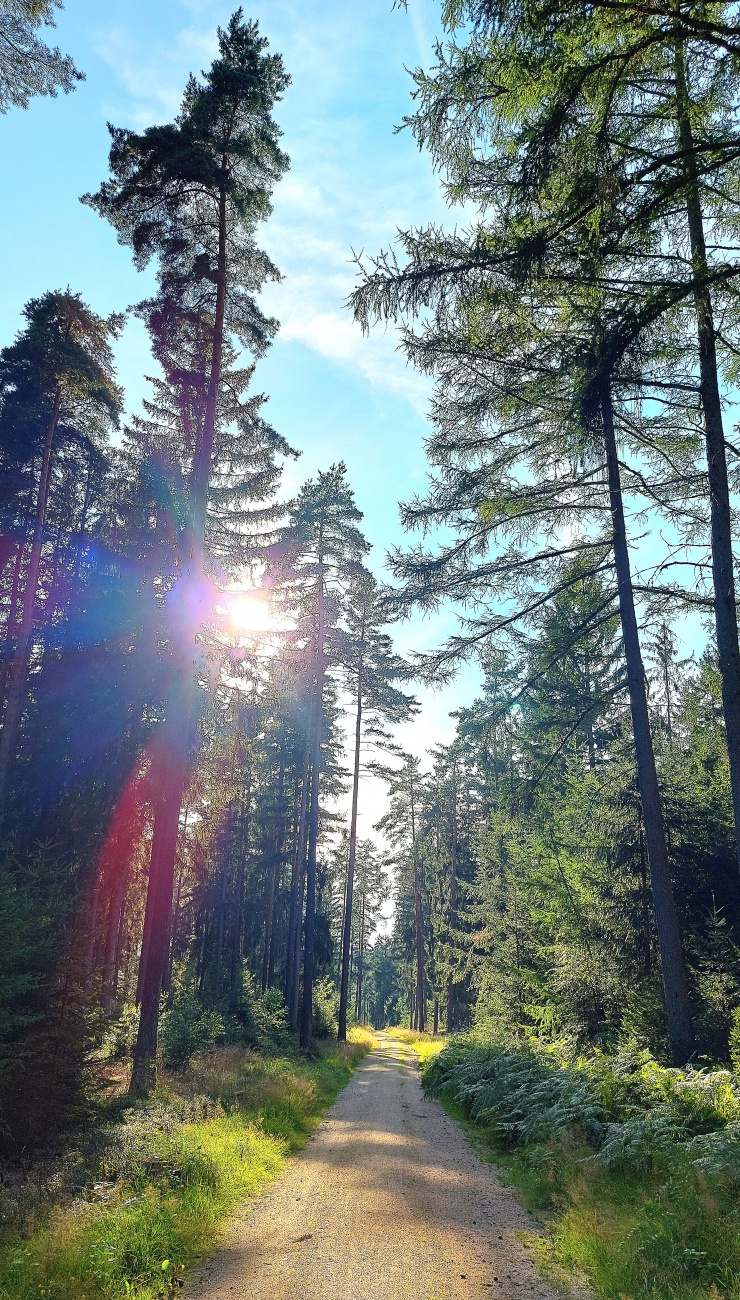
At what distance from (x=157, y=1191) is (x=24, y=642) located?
12.6m

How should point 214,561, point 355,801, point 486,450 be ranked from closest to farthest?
1. point 486,450
2. point 214,561
3. point 355,801

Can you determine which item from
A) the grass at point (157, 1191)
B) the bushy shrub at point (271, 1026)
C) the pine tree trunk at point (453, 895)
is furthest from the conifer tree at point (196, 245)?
the pine tree trunk at point (453, 895)

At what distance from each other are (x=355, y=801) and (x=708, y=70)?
25336mm

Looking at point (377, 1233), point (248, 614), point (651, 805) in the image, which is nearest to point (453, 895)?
point (248, 614)

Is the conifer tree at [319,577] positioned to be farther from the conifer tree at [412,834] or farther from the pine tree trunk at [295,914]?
the conifer tree at [412,834]

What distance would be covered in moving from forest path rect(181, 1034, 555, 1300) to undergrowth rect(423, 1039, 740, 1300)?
1.64 feet

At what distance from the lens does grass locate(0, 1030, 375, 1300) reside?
462cm

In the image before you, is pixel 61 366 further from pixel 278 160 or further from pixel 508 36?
pixel 508 36

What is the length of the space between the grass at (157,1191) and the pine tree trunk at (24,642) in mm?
6681

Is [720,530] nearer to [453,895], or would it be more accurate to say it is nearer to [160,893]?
[160,893]

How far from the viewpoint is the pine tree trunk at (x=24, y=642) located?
1409 cm

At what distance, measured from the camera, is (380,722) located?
2875cm

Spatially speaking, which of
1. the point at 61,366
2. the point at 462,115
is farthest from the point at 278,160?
the point at 462,115

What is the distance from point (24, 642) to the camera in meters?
15.7
